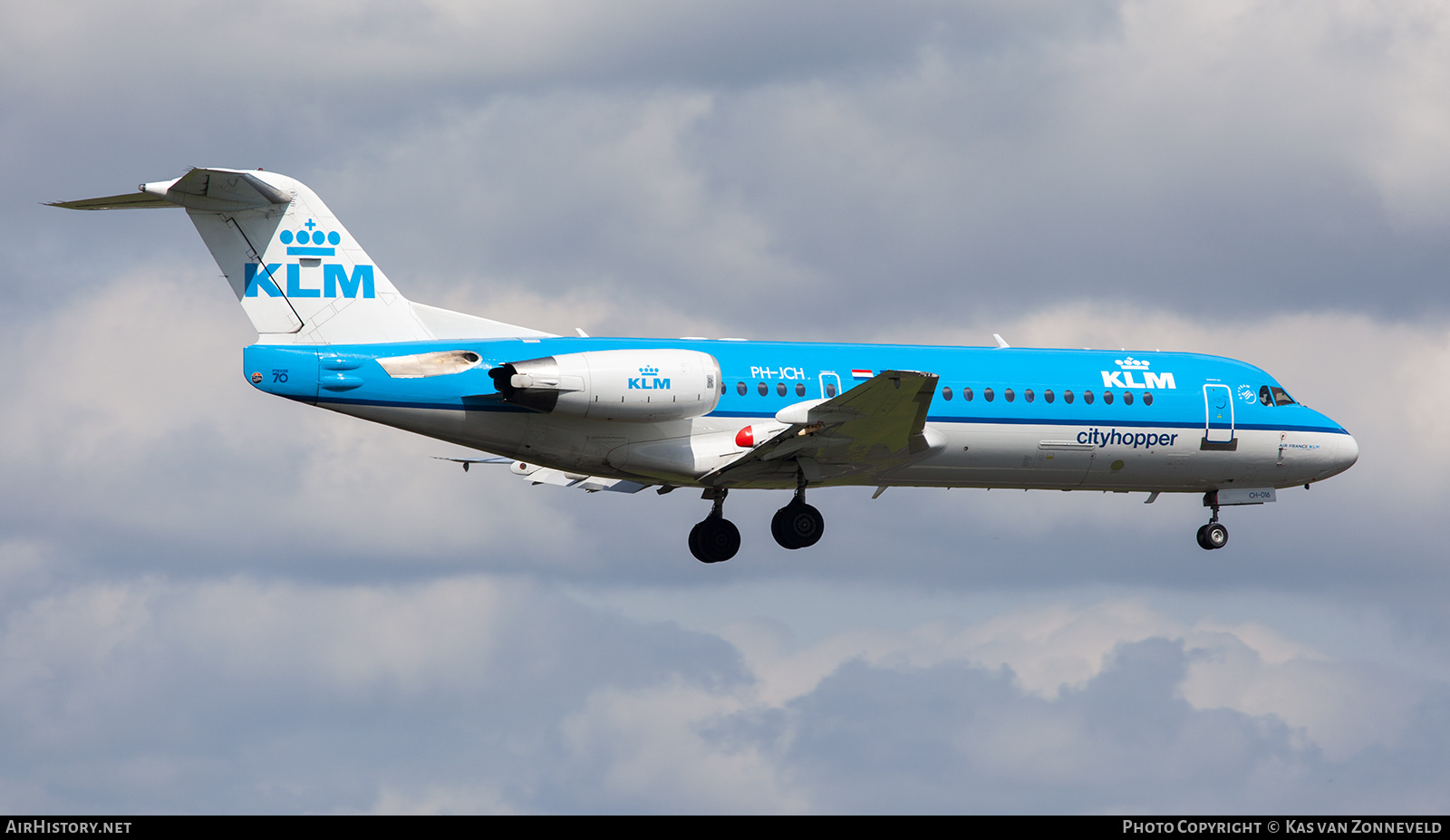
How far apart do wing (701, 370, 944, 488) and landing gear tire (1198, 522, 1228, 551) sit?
7967 mm

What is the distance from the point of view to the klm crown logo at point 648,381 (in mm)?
31734

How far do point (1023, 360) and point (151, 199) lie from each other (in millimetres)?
17562

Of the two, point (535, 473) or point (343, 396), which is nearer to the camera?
point (343, 396)

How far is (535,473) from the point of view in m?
39.1

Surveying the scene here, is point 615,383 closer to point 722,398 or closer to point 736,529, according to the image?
point 722,398

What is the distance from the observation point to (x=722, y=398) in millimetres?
33812

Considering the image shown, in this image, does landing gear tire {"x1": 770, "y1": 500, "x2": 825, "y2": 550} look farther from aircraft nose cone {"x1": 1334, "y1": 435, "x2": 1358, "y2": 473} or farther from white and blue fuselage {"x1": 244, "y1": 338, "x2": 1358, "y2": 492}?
aircraft nose cone {"x1": 1334, "y1": 435, "x2": 1358, "y2": 473}

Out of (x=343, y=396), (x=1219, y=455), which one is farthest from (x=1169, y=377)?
(x=343, y=396)

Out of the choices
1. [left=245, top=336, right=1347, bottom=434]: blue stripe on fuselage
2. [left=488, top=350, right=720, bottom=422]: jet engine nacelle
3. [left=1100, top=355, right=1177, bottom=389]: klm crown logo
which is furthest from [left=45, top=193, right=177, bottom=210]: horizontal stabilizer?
[left=1100, top=355, right=1177, bottom=389]: klm crown logo

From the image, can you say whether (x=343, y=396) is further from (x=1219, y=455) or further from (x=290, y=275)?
(x=1219, y=455)

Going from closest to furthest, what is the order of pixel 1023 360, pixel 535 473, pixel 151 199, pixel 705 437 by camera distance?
pixel 151 199
pixel 705 437
pixel 1023 360
pixel 535 473

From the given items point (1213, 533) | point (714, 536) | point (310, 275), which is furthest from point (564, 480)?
point (1213, 533)

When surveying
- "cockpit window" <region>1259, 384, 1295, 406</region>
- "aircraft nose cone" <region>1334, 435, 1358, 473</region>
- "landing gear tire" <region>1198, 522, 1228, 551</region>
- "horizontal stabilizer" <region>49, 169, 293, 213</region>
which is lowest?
"landing gear tire" <region>1198, 522, 1228, 551</region>

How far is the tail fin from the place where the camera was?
3161cm
